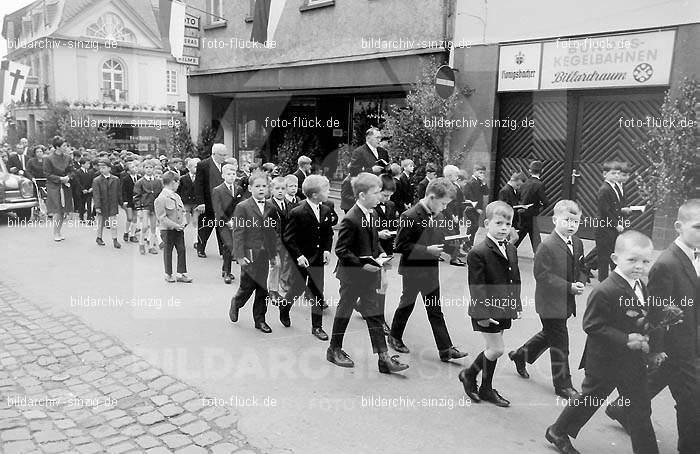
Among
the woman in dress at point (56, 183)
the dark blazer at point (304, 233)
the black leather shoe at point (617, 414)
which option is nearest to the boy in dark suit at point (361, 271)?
the dark blazer at point (304, 233)

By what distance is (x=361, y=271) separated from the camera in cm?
532

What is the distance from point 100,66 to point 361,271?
42.9m

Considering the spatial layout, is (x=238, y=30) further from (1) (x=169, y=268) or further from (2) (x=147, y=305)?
(2) (x=147, y=305)

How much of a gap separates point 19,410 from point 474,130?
1046cm

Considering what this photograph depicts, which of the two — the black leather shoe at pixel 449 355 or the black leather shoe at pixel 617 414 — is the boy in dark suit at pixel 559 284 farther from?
the black leather shoe at pixel 449 355

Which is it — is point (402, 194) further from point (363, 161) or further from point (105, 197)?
point (105, 197)

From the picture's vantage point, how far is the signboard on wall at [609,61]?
33.0ft

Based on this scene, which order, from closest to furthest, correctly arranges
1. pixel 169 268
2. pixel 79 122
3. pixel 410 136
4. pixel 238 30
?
pixel 169 268 → pixel 410 136 → pixel 238 30 → pixel 79 122

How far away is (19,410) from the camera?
14.7 ft

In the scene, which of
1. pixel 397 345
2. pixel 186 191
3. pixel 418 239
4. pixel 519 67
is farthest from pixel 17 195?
pixel 418 239

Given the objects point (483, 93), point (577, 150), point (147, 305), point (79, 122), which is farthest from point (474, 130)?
point (79, 122)

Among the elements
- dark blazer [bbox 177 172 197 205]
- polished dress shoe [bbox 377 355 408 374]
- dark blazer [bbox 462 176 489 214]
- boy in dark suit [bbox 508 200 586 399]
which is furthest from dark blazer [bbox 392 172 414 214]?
boy in dark suit [bbox 508 200 586 399]

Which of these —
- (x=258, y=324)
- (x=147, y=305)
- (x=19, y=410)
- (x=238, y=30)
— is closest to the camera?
(x=19, y=410)

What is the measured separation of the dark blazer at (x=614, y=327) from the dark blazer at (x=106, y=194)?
9.72 metres
